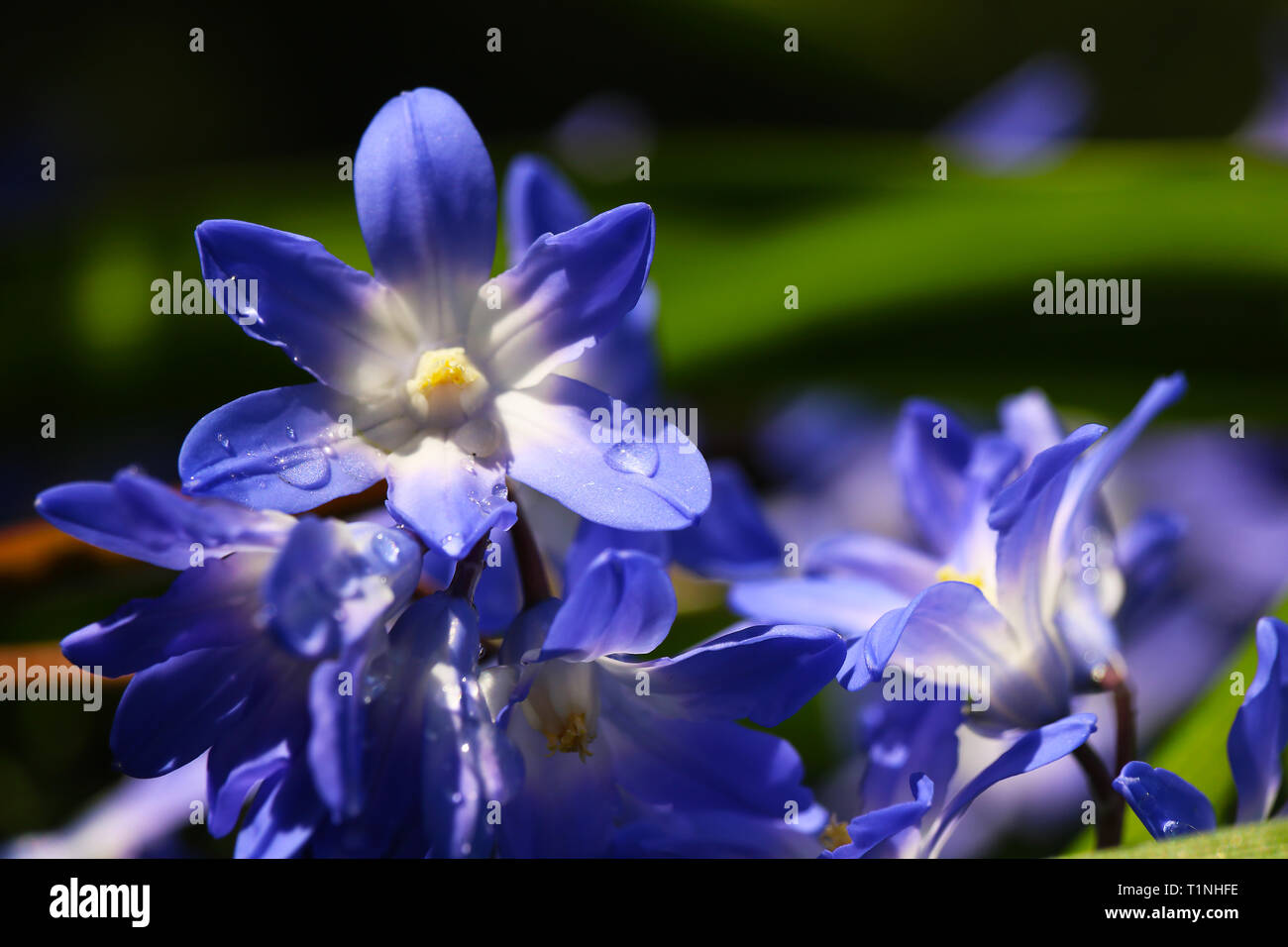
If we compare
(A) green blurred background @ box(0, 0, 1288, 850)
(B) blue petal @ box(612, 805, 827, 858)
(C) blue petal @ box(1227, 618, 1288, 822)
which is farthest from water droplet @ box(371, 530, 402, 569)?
(C) blue petal @ box(1227, 618, 1288, 822)

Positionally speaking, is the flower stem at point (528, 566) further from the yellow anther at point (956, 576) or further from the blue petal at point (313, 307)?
the yellow anther at point (956, 576)

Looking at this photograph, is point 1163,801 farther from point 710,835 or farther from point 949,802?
point 710,835

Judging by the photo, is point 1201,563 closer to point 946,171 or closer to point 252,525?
point 946,171

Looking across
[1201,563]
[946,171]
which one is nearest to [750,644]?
[946,171]

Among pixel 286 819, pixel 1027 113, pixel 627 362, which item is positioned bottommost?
pixel 286 819

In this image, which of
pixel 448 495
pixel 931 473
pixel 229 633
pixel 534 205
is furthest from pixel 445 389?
pixel 931 473

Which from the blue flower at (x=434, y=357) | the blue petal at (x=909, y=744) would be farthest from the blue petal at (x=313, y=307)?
the blue petal at (x=909, y=744)
